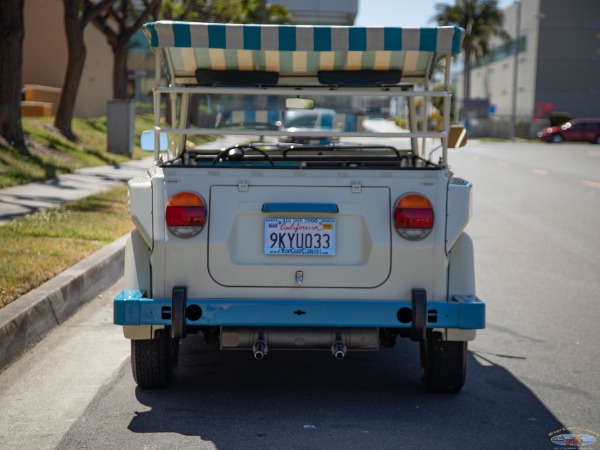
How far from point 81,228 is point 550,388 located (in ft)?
20.7

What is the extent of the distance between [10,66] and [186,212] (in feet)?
48.0

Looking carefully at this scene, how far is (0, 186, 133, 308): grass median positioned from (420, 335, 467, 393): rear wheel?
9.96 feet

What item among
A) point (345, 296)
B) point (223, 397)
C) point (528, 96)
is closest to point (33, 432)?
point (223, 397)

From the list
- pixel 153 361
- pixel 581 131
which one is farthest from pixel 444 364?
pixel 581 131

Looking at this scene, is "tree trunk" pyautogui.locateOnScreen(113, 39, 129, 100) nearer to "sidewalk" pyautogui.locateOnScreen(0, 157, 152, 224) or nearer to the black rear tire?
"sidewalk" pyautogui.locateOnScreen(0, 157, 152, 224)

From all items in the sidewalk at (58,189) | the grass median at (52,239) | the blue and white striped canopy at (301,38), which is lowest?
the sidewalk at (58,189)

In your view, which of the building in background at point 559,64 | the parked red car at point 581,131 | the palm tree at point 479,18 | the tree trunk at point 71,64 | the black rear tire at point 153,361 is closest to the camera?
the black rear tire at point 153,361

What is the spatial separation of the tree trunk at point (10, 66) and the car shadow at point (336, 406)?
13344 mm

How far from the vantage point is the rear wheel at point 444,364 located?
5.41 m

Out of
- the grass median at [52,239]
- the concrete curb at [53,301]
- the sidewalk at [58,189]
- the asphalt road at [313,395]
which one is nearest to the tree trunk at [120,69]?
Answer: the sidewalk at [58,189]

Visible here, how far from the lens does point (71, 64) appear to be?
23.9 meters

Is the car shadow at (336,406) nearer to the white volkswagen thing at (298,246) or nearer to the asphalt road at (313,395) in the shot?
the asphalt road at (313,395)

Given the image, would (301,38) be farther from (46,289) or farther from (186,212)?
(46,289)

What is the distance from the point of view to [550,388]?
5.85 meters
